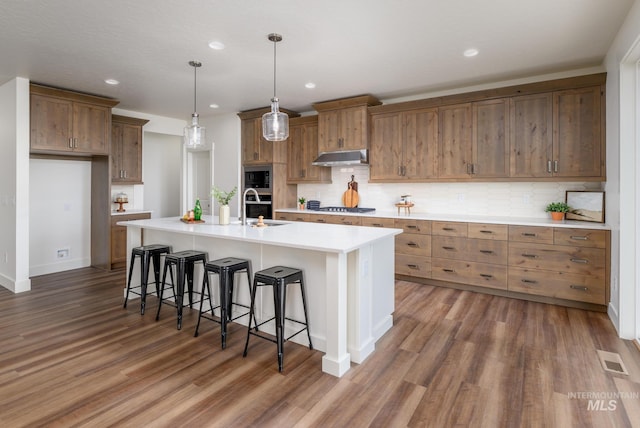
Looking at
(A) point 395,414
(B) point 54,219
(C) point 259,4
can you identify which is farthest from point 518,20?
(B) point 54,219

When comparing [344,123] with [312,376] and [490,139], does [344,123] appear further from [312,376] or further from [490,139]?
[312,376]

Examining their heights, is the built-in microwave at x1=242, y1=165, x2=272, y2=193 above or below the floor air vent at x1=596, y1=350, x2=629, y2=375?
above

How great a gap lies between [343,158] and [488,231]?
2.25 m

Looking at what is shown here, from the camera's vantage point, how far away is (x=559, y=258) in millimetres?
3742

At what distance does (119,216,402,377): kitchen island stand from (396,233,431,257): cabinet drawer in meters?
1.46

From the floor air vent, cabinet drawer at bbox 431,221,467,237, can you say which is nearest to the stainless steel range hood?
cabinet drawer at bbox 431,221,467,237

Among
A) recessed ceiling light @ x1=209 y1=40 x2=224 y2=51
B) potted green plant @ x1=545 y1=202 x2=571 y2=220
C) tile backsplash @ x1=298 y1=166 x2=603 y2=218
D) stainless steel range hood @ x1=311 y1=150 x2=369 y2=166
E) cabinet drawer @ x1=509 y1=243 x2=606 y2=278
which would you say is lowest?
cabinet drawer @ x1=509 y1=243 x2=606 y2=278

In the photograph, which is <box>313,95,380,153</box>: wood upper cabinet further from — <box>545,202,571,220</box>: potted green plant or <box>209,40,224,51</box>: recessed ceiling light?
<box>545,202,571,220</box>: potted green plant

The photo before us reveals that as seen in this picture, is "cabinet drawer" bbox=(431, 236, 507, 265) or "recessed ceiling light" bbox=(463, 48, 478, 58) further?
"cabinet drawer" bbox=(431, 236, 507, 265)

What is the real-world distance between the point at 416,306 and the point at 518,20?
280cm

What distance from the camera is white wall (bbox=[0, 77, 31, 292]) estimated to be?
14.0ft

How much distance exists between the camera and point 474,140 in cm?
446

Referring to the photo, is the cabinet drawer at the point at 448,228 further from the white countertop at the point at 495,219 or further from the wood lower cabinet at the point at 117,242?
the wood lower cabinet at the point at 117,242

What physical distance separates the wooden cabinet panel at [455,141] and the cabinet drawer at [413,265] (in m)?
1.16
